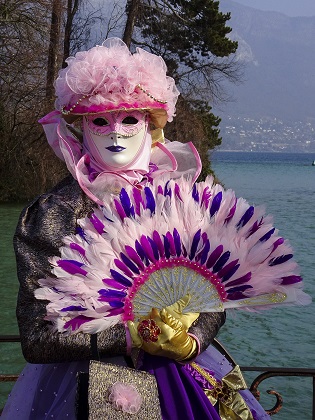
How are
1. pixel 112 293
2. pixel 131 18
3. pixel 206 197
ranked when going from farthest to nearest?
pixel 131 18 → pixel 206 197 → pixel 112 293

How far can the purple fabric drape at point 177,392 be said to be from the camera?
189cm

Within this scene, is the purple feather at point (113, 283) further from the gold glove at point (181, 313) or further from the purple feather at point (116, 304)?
the gold glove at point (181, 313)

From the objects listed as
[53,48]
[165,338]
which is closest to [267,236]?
[165,338]

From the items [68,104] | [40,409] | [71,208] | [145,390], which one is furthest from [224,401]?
[68,104]

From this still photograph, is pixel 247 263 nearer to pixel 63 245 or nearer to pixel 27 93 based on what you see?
pixel 63 245

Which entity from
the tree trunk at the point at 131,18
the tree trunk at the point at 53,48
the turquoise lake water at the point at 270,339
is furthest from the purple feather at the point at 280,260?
the tree trunk at the point at 131,18

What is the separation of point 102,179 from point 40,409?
676mm

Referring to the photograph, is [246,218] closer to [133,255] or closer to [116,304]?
[133,255]

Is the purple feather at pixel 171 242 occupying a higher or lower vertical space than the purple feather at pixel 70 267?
higher

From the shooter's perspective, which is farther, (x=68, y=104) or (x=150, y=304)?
(x=68, y=104)

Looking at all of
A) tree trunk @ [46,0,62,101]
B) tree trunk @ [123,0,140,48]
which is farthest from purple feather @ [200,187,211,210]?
tree trunk @ [123,0,140,48]

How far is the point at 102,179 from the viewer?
2139 millimetres

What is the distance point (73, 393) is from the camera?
194 cm

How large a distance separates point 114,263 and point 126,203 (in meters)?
0.18
